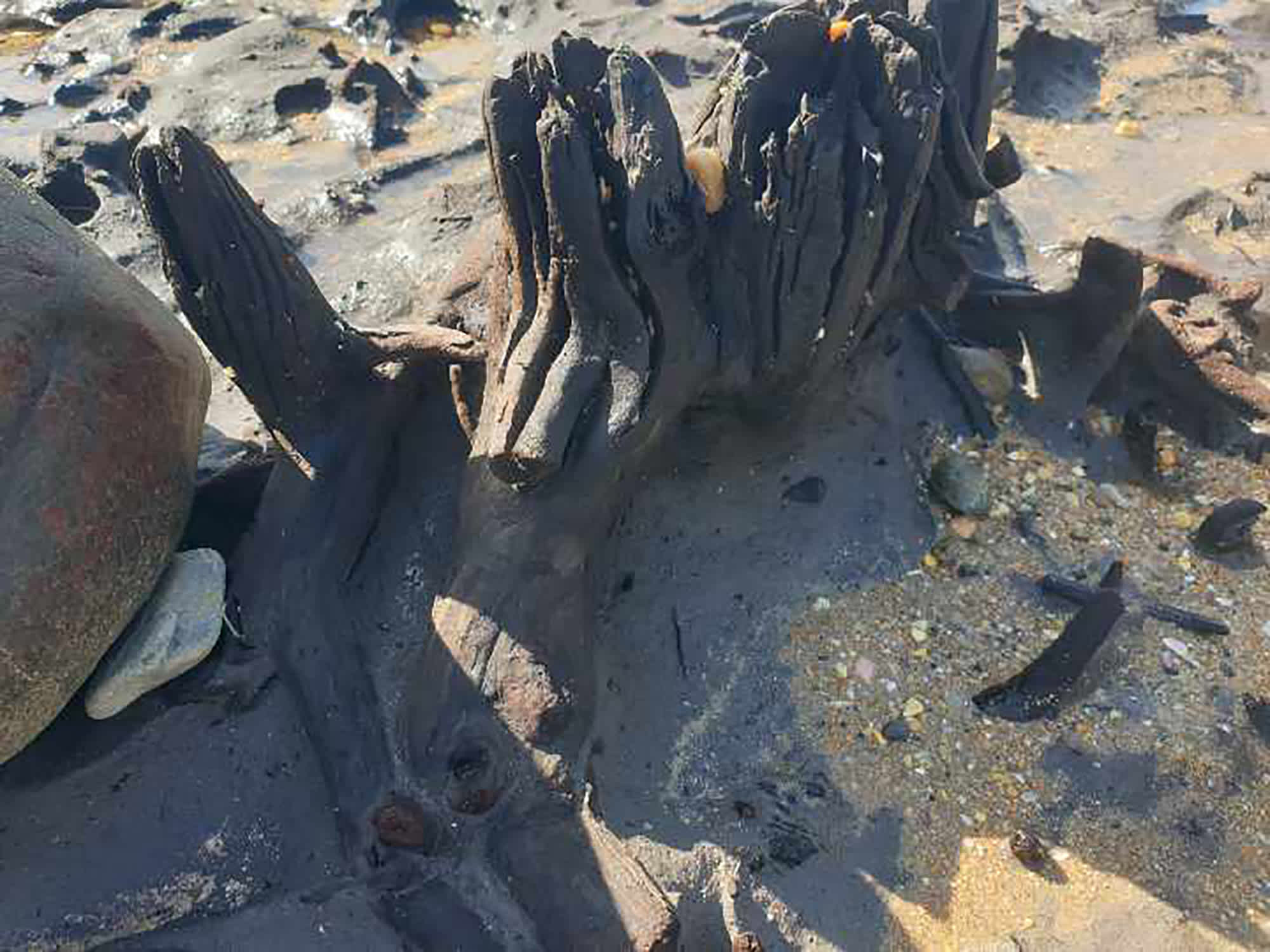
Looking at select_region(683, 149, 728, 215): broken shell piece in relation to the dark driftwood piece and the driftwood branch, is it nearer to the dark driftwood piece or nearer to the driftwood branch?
the dark driftwood piece

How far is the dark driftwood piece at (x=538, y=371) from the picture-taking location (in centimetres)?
318

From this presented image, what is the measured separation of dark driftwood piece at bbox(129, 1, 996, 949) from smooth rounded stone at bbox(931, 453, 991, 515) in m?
0.84

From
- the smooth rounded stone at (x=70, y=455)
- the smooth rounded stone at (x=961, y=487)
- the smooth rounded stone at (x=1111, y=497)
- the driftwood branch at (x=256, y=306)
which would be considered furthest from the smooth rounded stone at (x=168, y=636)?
the smooth rounded stone at (x=1111, y=497)

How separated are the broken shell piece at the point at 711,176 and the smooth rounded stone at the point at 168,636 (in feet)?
6.72

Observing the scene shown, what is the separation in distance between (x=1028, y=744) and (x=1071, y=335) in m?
2.19

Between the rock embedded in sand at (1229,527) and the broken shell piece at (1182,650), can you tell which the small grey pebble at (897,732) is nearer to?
the broken shell piece at (1182,650)

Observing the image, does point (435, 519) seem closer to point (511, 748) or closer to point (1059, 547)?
point (511, 748)

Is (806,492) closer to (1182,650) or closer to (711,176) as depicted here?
(711,176)

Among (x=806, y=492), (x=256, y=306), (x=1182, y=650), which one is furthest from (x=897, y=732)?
(x=256, y=306)

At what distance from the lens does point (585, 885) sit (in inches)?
116

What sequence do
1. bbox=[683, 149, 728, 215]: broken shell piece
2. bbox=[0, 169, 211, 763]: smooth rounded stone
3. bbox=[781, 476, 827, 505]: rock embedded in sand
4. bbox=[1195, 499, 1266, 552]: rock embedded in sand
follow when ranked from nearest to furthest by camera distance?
bbox=[0, 169, 211, 763]: smooth rounded stone < bbox=[683, 149, 728, 215]: broken shell piece < bbox=[781, 476, 827, 505]: rock embedded in sand < bbox=[1195, 499, 1266, 552]: rock embedded in sand

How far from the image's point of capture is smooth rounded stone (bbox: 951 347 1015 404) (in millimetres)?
4781

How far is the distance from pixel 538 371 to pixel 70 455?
1.39m

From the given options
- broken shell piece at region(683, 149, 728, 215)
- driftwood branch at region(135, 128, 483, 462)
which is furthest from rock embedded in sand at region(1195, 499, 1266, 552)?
driftwood branch at region(135, 128, 483, 462)
